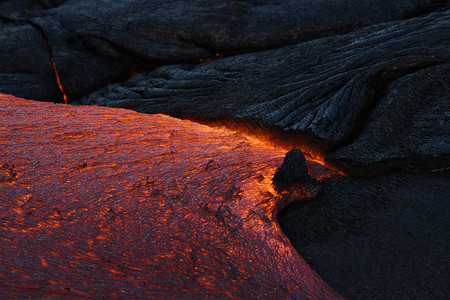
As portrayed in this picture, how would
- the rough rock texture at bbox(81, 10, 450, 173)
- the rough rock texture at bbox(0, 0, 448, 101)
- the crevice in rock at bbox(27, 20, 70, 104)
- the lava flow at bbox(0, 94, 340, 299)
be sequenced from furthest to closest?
the crevice in rock at bbox(27, 20, 70, 104) < the rough rock texture at bbox(0, 0, 448, 101) < the rough rock texture at bbox(81, 10, 450, 173) < the lava flow at bbox(0, 94, 340, 299)

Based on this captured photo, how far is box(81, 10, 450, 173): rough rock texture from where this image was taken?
8.94 ft

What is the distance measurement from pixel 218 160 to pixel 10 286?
1466mm

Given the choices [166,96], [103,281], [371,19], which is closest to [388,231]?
[103,281]

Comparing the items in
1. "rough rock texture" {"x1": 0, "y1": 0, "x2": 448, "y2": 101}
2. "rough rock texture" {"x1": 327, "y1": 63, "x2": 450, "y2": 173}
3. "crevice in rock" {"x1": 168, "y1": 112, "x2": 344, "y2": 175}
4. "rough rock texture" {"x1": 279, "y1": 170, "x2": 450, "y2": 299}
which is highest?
"rough rock texture" {"x1": 0, "y1": 0, "x2": 448, "y2": 101}

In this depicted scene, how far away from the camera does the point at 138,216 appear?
6.14ft

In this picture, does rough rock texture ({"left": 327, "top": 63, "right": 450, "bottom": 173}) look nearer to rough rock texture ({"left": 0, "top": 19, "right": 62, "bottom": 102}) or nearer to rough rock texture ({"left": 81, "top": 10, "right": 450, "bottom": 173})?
rough rock texture ({"left": 81, "top": 10, "right": 450, "bottom": 173})

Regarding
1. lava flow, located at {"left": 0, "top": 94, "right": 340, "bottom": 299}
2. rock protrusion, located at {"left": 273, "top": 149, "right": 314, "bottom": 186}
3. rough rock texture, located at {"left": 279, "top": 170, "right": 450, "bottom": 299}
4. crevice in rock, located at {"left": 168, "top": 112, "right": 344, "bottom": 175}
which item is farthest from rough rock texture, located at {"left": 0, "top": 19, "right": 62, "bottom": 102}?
rough rock texture, located at {"left": 279, "top": 170, "right": 450, "bottom": 299}

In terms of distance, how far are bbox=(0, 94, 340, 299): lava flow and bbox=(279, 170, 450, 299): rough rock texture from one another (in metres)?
0.17

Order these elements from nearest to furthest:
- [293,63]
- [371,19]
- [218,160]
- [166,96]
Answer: [218,160]
[293,63]
[166,96]
[371,19]

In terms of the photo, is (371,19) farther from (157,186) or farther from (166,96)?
(157,186)

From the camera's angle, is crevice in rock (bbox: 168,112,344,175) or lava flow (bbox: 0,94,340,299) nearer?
lava flow (bbox: 0,94,340,299)

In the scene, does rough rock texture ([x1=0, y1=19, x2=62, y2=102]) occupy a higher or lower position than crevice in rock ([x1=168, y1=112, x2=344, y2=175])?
higher

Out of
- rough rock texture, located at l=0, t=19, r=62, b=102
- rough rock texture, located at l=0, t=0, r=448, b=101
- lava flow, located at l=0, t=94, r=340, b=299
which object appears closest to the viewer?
lava flow, located at l=0, t=94, r=340, b=299

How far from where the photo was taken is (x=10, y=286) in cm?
132
